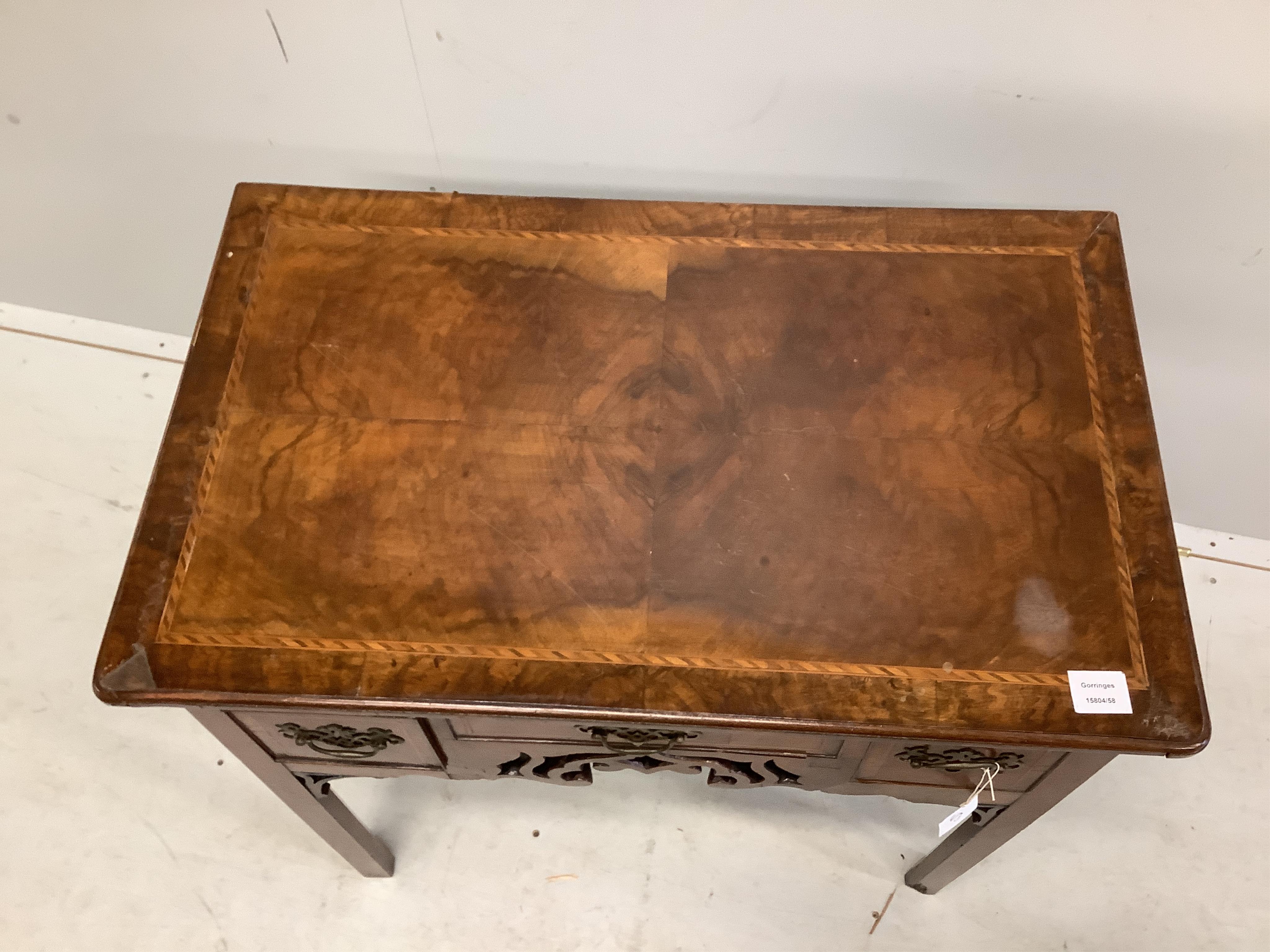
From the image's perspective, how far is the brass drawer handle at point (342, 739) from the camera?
91 cm

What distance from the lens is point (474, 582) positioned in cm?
84

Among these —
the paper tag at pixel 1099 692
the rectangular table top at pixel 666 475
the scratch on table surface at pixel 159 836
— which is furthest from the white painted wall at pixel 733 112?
the scratch on table surface at pixel 159 836

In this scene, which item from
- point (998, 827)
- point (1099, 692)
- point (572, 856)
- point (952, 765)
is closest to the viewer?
point (1099, 692)

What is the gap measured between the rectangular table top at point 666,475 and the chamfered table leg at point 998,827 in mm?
108

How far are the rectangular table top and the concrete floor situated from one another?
2.34 feet

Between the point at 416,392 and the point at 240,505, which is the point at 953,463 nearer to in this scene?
the point at 416,392

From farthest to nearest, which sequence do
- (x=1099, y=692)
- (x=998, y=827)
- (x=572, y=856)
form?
1. (x=572, y=856)
2. (x=998, y=827)
3. (x=1099, y=692)

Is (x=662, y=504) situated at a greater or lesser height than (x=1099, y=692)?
greater

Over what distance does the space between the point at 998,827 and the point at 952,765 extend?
0.78 ft

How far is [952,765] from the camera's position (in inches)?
35.5

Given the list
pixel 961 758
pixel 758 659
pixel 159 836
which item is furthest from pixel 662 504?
pixel 159 836

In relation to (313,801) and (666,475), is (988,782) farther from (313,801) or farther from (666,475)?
(313,801)

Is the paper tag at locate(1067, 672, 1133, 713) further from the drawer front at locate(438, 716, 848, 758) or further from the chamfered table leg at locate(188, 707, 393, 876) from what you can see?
the chamfered table leg at locate(188, 707, 393, 876)

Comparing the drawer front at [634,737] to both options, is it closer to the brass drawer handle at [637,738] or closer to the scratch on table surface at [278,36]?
the brass drawer handle at [637,738]
